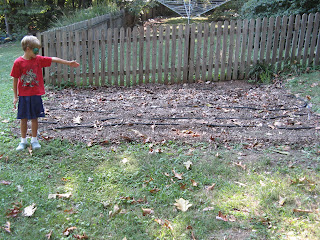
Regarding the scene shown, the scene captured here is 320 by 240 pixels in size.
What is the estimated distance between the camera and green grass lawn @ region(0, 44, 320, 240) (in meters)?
3.01

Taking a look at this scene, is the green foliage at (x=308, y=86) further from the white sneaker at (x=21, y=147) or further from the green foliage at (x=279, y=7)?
the white sneaker at (x=21, y=147)

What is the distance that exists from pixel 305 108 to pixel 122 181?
13.5ft

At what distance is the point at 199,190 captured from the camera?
3.61 m

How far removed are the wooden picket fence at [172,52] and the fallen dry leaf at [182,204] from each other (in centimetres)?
548

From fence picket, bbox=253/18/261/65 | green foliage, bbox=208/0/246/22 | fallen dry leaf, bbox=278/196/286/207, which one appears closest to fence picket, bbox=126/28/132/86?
fence picket, bbox=253/18/261/65

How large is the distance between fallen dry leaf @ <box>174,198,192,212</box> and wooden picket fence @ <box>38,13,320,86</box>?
5.48 meters

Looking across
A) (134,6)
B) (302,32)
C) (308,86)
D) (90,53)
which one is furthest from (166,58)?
(134,6)

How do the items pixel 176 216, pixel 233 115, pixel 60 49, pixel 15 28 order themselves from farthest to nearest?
pixel 15 28
pixel 60 49
pixel 233 115
pixel 176 216

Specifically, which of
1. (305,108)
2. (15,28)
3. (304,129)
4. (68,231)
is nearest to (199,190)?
(68,231)

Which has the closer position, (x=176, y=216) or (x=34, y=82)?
(x=176, y=216)

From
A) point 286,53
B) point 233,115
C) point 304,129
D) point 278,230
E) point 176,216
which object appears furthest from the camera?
point 286,53

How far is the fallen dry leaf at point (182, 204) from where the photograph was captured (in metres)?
3.29

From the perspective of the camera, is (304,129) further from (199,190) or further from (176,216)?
(176,216)

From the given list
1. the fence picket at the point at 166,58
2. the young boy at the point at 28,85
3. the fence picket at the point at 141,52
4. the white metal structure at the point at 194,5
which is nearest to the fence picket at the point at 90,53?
the fence picket at the point at 141,52
